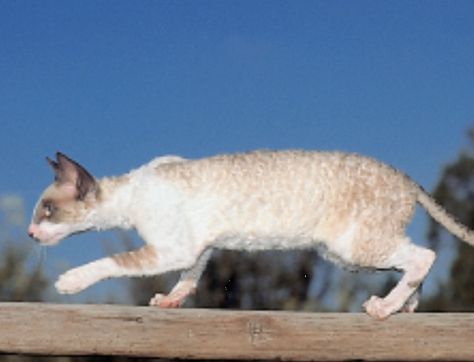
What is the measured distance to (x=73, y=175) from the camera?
426 cm

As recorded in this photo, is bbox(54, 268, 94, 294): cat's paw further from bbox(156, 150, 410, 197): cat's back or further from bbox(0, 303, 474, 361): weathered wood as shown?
bbox(156, 150, 410, 197): cat's back

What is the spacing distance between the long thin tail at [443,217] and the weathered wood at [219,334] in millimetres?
353

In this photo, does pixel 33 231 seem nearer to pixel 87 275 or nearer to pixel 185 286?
pixel 87 275

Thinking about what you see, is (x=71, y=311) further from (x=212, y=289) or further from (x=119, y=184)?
(x=212, y=289)

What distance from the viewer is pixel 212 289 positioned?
7977 millimetres

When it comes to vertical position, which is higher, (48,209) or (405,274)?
(48,209)

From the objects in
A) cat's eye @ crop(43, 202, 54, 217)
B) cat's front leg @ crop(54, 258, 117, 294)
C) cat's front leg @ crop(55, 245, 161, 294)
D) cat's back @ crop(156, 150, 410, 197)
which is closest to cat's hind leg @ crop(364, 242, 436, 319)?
cat's back @ crop(156, 150, 410, 197)

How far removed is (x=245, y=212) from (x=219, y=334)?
0.46 m

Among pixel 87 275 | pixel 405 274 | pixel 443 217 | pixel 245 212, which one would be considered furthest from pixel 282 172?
pixel 87 275

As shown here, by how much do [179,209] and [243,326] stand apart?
50 cm

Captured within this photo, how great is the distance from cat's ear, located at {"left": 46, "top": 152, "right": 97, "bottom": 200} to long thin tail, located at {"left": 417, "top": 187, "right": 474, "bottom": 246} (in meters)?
1.28

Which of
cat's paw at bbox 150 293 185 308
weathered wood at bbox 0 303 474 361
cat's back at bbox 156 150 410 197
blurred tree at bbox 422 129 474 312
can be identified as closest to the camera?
weathered wood at bbox 0 303 474 361

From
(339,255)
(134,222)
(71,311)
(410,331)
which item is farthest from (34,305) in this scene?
(410,331)

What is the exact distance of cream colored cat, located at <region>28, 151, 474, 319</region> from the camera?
13.6 ft
